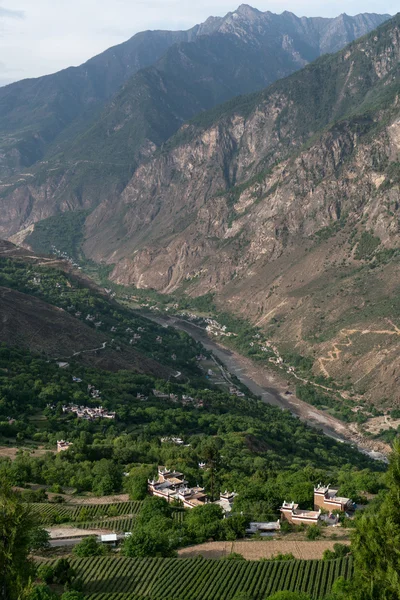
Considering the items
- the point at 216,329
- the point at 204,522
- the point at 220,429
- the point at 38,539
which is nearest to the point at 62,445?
the point at 220,429

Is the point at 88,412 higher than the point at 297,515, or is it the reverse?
the point at 297,515

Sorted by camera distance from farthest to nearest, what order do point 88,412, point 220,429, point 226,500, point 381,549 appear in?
point 220,429
point 88,412
point 226,500
point 381,549

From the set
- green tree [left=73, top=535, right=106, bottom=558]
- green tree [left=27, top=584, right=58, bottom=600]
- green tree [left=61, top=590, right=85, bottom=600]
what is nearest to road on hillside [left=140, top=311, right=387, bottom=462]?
green tree [left=73, top=535, right=106, bottom=558]

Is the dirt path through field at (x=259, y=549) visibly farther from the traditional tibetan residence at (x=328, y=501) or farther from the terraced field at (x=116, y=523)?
the traditional tibetan residence at (x=328, y=501)

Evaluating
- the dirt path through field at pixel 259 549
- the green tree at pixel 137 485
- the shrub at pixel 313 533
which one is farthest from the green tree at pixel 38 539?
the shrub at pixel 313 533

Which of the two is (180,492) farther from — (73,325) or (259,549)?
(73,325)

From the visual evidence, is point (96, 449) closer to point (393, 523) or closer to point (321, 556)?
point (321, 556)
